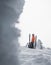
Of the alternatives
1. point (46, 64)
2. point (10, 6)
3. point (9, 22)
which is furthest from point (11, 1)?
point (46, 64)

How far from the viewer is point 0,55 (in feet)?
7.97

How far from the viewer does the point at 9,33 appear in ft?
8.29

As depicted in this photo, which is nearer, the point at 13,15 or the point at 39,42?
the point at 13,15

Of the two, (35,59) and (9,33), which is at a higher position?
(9,33)

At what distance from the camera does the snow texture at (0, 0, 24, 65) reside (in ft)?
8.04

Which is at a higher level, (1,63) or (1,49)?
(1,49)

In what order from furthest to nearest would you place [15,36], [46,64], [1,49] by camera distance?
[46,64] → [15,36] → [1,49]

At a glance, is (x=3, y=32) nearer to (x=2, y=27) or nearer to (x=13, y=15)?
(x=2, y=27)

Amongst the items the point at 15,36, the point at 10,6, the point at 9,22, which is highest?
A: the point at 10,6

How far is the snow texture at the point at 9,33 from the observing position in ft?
8.04

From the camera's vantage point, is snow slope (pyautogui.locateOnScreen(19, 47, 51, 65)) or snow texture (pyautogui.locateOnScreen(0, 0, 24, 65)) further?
snow slope (pyautogui.locateOnScreen(19, 47, 51, 65))

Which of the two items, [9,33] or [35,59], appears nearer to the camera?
[9,33]

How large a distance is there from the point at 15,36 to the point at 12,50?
0.57ft

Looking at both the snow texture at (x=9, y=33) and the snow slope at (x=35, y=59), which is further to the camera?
the snow slope at (x=35, y=59)
